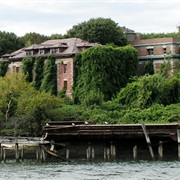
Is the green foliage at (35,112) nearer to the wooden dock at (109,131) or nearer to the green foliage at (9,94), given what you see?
the green foliage at (9,94)

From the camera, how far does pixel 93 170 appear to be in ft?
195

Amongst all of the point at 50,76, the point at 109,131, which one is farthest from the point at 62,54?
the point at 109,131

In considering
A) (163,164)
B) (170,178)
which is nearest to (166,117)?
(163,164)

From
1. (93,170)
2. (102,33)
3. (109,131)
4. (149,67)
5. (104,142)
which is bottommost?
(93,170)

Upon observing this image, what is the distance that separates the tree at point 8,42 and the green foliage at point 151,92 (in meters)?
43.3

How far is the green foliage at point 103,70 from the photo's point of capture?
10131 centimetres

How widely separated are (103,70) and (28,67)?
13.4 m

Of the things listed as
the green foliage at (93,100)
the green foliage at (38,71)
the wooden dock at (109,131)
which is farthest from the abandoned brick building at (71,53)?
the wooden dock at (109,131)

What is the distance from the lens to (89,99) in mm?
94562

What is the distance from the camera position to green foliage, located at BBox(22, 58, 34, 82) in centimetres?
10944

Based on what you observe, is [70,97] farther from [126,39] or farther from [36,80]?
[126,39]

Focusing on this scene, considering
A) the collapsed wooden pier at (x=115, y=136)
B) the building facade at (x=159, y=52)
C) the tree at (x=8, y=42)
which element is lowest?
the collapsed wooden pier at (x=115, y=136)

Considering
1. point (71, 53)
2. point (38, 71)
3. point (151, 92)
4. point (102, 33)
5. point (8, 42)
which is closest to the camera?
point (151, 92)

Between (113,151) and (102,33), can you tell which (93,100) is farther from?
(113,151)
